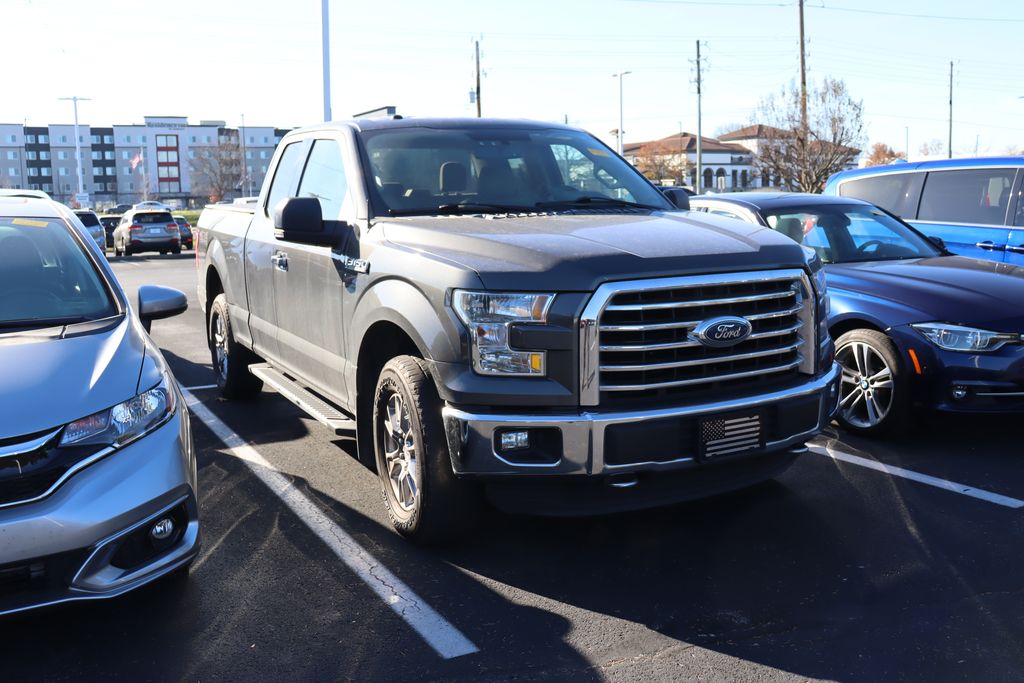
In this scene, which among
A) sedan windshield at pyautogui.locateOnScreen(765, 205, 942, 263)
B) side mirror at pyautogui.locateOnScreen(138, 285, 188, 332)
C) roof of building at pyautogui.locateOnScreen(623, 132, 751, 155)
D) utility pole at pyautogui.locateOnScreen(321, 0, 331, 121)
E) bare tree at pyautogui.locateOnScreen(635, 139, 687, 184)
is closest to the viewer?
side mirror at pyautogui.locateOnScreen(138, 285, 188, 332)

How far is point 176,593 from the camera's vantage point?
3879mm

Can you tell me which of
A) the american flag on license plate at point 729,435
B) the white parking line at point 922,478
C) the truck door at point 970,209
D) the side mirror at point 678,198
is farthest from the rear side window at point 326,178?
the truck door at point 970,209

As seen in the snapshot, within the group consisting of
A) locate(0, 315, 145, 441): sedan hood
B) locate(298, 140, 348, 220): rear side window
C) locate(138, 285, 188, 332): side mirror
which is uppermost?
locate(298, 140, 348, 220): rear side window

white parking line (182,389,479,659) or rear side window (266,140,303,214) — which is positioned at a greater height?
rear side window (266,140,303,214)

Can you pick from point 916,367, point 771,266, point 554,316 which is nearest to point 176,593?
point 554,316

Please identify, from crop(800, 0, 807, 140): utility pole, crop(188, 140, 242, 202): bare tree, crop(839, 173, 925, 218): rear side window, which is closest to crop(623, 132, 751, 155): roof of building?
crop(188, 140, 242, 202): bare tree

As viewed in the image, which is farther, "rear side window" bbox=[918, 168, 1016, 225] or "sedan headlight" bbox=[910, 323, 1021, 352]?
"rear side window" bbox=[918, 168, 1016, 225]

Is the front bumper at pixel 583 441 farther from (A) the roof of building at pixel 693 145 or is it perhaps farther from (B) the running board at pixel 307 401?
(A) the roof of building at pixel 693 145

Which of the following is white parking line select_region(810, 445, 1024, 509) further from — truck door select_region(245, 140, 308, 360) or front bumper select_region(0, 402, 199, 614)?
front bumper select_region(0, 402, 199, 614)

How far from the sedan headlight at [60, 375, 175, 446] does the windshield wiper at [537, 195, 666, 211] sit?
2.25 meters

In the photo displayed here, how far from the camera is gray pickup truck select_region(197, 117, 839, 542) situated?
3744 mm

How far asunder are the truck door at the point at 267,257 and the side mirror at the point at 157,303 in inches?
41.2

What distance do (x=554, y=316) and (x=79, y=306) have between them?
7.01ft

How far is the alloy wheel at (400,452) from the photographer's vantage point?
13.9 feet
